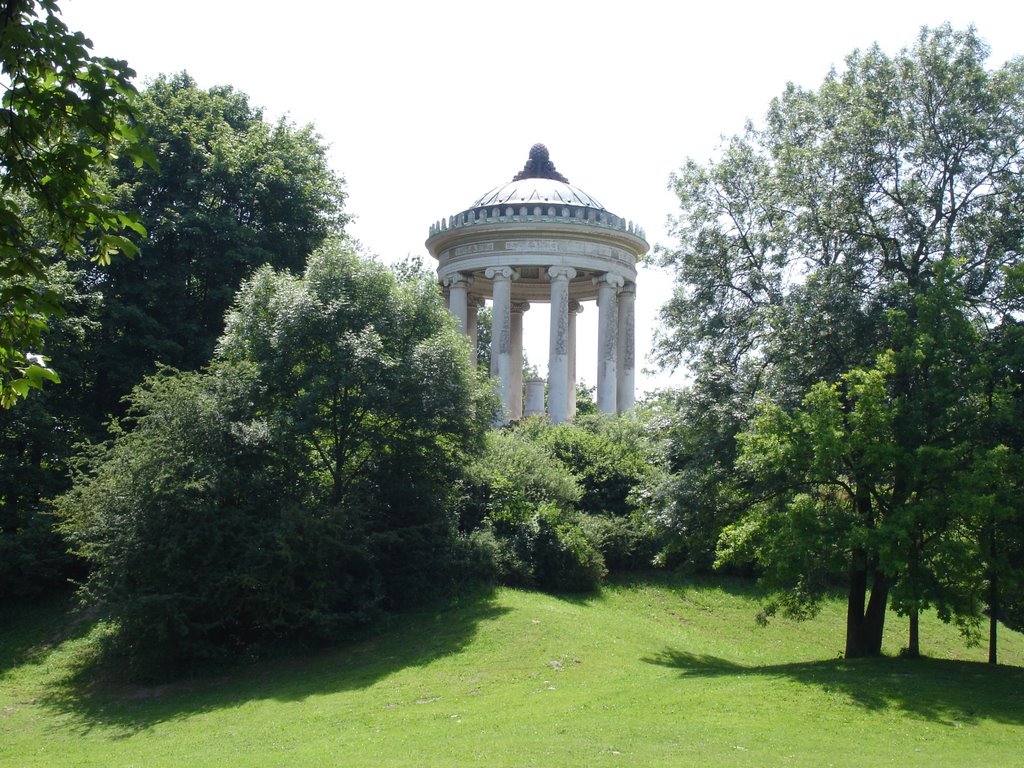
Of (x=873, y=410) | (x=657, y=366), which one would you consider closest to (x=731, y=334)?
(x=657, y=366)

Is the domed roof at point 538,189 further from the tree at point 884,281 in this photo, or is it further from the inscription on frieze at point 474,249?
the tree at point 884,281

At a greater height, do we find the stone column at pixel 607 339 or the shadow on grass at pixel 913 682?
the stone column at pixel 607 339

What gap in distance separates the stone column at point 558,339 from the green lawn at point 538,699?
1656 cm

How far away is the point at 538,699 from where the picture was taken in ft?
66.4

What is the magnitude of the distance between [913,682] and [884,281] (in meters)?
9.79

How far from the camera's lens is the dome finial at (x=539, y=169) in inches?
2060

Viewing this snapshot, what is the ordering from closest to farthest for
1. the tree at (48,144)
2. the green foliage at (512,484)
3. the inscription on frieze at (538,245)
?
the tree at (48,144) < the green foliage at (512,484) < the inscription on frieze at (538,245)

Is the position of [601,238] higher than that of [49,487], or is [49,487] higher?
[601,238]

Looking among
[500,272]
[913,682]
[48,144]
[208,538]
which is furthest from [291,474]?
[500,272]

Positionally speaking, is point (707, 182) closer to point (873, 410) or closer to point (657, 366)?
point (657, 366)

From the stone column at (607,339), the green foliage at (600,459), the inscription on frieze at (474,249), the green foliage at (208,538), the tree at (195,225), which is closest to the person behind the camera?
the green foliage at (208,538)

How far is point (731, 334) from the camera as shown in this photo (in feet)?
92.3

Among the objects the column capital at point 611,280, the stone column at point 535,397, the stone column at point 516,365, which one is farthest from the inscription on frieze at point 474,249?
the stone column at point 535,397

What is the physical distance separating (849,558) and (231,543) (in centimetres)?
1493
